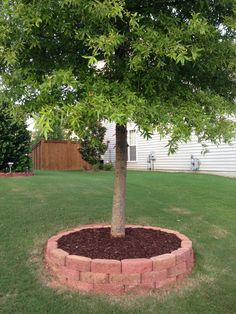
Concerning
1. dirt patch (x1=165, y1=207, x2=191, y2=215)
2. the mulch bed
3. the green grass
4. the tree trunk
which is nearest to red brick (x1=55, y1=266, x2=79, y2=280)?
the green grass

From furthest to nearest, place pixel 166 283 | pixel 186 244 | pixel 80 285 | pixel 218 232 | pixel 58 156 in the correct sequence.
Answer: pixel 58 156
pixel 218 232
pixel 186 244
pixel 166 283
pixel 80 285

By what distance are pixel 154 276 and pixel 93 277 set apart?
2.08 ft

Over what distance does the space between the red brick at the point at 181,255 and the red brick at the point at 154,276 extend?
0.82 ft

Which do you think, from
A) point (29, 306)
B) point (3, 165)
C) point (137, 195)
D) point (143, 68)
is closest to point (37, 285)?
point (29, 306)

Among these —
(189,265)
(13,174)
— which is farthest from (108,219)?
(13,174)

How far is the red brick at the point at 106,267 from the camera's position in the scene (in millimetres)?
3830

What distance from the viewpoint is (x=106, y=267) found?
3.84 metres

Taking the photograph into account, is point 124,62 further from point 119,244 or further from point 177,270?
point 177,270

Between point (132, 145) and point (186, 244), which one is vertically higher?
point (132, 145)

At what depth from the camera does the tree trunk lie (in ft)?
15.3

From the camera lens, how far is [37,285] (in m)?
3.97

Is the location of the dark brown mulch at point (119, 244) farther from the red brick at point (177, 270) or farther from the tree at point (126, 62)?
the tree at point (126, 62)

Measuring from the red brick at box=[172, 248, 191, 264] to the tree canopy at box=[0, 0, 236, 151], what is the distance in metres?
1.32

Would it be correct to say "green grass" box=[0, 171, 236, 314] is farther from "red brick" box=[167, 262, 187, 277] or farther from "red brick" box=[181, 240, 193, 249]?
"red brick" box=[181, 240, 193, 249]
